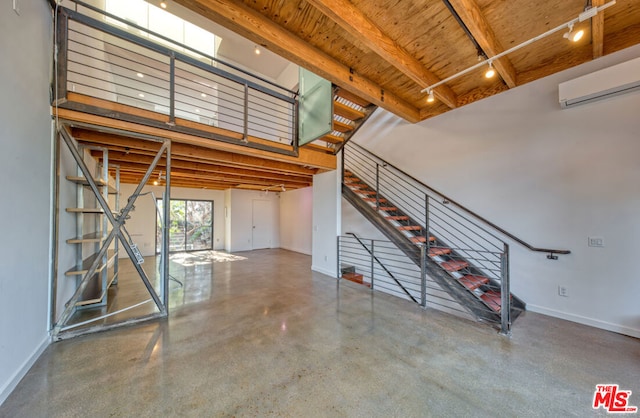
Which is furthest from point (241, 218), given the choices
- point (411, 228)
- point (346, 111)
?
point (411, 228)

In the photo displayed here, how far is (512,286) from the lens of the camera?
345 centimetres

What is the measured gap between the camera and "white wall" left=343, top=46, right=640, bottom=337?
2693 mm

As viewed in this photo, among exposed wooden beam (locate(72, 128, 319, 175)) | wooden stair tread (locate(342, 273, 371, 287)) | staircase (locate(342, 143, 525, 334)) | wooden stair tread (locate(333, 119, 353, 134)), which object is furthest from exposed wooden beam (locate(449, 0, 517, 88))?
wooden stair tread (locate(342, 273, 371, 287))

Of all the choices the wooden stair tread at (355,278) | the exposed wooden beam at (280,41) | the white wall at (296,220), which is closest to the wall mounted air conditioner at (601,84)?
the exposed wooden beam at (280,41)

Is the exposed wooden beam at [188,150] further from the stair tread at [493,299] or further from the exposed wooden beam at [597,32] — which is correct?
the exposed wooden beam at [597,32]

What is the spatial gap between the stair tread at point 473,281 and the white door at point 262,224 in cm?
757

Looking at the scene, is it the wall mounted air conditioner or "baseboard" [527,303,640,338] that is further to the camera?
"baseboard" [527,303,640,338]

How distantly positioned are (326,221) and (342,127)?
212cm

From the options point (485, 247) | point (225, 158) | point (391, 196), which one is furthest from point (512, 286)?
point (225, 158)

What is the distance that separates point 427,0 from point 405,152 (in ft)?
8.94

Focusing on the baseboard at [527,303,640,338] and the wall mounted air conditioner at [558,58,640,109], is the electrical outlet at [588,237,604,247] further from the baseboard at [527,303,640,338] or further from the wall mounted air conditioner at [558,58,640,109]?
the wall mounted air conditioner at [558,58,640,109]

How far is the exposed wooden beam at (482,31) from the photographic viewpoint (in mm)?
2108

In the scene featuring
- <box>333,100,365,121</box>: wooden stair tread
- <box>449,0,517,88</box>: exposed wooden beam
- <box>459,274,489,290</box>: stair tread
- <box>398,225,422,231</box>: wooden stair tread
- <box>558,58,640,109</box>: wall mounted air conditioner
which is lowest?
<box>459,274,489,290</box>: stair tread

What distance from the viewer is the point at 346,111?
159 inches
